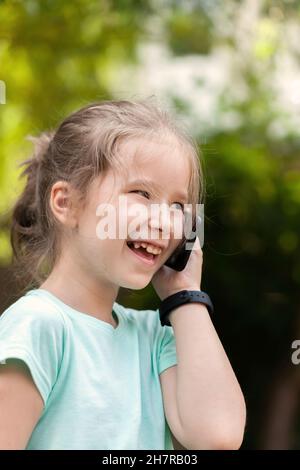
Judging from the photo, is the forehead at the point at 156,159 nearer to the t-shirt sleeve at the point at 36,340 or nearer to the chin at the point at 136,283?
the chin at the point at 136,283

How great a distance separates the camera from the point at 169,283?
1.78 metres

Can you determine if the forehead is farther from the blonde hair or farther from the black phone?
the black phone

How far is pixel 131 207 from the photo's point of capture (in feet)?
5.32

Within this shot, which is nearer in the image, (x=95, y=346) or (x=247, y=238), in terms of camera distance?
(x=95, y=346)

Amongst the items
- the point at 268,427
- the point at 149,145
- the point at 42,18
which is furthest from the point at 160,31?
the point at 149,145

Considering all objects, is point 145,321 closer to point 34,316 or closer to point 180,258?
point 180,258

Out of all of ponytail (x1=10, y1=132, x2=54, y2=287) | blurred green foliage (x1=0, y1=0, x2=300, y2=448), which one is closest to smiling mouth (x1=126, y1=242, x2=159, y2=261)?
ponytail (x1=10, y1=132, x2=54, y2=287)

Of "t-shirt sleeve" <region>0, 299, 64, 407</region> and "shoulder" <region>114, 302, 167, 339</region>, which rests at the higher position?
"t-shirt sleeve" <region>0, 299, 64, 407</region>

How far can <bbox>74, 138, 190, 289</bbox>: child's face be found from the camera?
1616 millimetres

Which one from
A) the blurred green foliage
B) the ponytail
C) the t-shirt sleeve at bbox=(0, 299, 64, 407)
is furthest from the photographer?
the blurred green foliage

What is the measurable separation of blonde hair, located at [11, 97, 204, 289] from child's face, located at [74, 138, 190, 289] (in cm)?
3

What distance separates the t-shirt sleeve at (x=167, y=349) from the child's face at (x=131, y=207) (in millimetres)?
173
